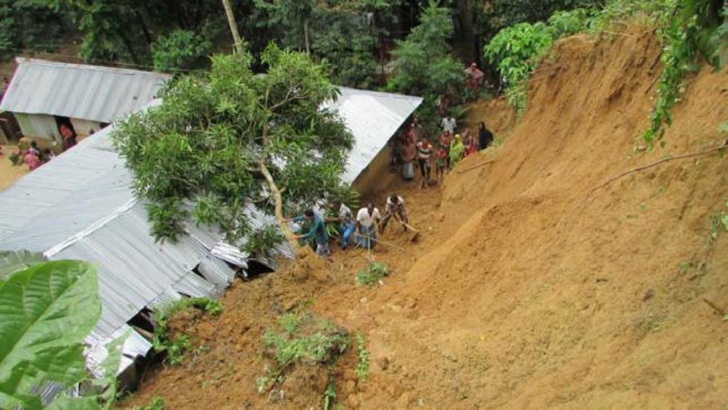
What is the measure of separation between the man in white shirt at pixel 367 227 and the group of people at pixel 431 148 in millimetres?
3203

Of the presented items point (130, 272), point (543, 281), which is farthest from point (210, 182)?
point (543, 281)

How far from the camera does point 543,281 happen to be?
6.96m

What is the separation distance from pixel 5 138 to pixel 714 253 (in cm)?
2097

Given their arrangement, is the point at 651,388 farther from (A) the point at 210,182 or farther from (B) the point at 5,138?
(B) the point at 5,138

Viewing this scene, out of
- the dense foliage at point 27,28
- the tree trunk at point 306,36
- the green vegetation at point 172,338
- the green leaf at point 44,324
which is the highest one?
the green leaf at point 44,324

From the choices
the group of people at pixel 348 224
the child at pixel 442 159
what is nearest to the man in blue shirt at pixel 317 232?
the group of people at pixel 348 224

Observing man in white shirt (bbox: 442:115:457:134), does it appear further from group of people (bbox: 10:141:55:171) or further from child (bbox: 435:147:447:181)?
group of people (bbox: 10:141:55:171)

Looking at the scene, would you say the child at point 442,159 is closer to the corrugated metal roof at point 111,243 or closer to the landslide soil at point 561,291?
the landslide soil at point 561,291

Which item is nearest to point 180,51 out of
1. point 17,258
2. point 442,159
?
point 442,159

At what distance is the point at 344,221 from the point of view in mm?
11070

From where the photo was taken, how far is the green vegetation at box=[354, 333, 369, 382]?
708cm

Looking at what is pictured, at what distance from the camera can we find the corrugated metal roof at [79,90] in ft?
58.0

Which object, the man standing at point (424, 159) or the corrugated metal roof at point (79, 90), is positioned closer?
the man standing at point (424, 159)

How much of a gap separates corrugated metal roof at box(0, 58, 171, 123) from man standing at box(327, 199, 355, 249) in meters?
8.84
